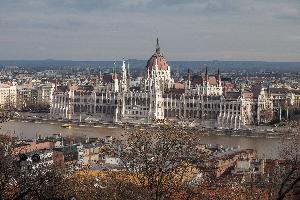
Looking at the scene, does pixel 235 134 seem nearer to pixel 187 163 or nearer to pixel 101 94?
pixel 101 94

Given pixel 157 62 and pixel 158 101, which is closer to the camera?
pixel 158 101

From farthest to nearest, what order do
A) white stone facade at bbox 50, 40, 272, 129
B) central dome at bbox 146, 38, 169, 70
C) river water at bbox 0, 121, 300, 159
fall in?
central dome at bbox 146, 38, 169, 70
white stone facade at bbox 50, 40, 272, 129
river water at bbox 0, 121, 300, 159

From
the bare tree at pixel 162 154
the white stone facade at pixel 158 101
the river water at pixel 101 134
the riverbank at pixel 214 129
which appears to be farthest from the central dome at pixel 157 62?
the bare tree at pixel 162 154

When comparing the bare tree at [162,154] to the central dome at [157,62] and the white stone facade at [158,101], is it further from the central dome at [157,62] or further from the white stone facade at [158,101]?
the central dome at [157,62]

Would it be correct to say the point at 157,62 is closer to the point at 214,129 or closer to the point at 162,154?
the point at 214,129

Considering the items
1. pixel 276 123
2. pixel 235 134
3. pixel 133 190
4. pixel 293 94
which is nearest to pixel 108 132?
pixel 235 134

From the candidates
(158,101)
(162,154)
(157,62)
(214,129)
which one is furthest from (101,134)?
(162,154)

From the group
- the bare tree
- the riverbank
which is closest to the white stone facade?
the riverbank

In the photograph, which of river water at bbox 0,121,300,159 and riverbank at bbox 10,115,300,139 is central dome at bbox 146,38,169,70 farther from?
river water at bbox 0,121,300,159
